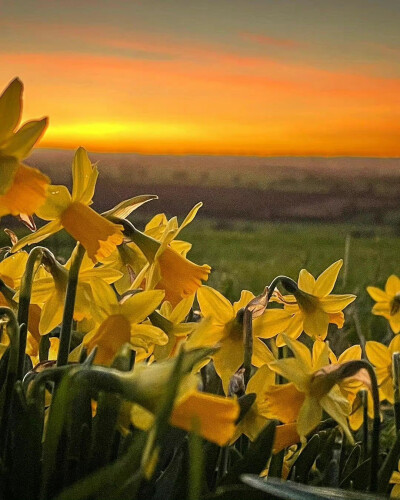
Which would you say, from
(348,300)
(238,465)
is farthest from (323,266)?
(238,465)

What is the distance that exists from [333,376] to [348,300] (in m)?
0.18

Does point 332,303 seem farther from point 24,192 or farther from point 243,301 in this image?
point 24,192

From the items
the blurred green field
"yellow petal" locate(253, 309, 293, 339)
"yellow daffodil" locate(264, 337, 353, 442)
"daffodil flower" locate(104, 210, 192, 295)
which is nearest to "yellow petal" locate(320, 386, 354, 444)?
"yellow daffodil" locate(264, 337, 353, 442)

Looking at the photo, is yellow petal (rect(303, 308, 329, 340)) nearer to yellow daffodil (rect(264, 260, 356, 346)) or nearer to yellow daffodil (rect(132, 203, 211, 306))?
yellow daffodil (rect(264, 260, 356, 346))

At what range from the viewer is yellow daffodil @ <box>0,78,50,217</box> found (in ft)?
1.93

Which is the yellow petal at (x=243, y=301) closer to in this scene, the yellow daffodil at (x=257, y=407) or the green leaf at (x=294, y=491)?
the yellow daffodil at (x=257, y=407)

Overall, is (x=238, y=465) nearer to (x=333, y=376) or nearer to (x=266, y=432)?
(x=266, y=432)

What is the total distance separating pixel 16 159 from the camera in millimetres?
607

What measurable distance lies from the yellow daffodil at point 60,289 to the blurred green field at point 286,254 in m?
1.63

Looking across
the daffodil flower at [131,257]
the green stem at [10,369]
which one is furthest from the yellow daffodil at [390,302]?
the green stem at [10,369]

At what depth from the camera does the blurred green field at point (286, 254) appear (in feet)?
10.7

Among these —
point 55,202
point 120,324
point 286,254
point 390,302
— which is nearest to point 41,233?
point 55,202

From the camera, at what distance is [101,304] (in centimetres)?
79

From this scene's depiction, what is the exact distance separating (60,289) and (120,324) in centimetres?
13
